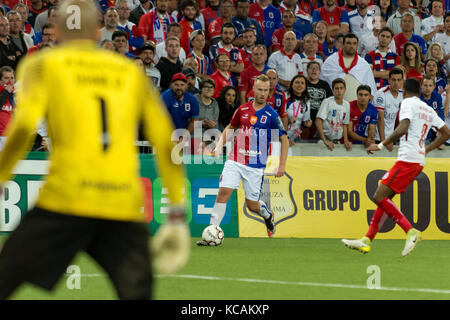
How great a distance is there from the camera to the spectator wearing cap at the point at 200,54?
Answer: 16.2 meters

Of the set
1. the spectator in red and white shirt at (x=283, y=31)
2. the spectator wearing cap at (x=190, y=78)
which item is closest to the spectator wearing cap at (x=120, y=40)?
the spectator wearing cap at (x=190, y=78)

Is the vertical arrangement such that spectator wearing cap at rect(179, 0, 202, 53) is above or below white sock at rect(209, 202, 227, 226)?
above

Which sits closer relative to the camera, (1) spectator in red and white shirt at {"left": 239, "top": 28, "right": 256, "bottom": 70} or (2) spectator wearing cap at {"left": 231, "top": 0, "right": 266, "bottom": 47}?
(1) spectator in red and white shirt at {"left": 239, "top": 28, "right": 256, "bottom": 70}

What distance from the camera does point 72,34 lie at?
4168 millimetres

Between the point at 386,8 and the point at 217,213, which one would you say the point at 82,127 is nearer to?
the point at 217,213

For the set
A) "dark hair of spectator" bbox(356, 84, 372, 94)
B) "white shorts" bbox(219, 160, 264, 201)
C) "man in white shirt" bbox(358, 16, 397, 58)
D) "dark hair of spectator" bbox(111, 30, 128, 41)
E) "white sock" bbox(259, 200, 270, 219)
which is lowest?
"white sock" bbox(259, 200, 270, 219)

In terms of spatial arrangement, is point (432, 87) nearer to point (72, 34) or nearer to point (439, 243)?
point (439, 243)

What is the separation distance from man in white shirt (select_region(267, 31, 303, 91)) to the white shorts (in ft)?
14.9

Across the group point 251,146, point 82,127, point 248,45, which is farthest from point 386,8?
point 82,127

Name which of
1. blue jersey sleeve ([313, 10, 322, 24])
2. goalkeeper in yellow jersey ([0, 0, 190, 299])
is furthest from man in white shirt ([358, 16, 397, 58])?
goalkeeper in yellow jersey ([0, 0, 190, 299])

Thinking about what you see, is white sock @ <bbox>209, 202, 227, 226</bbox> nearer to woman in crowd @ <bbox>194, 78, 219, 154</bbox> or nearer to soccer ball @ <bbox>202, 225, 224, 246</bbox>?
soccer ball @ <bbox>202, 225, 224, 246</bbox>

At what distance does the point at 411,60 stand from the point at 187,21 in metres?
4.59

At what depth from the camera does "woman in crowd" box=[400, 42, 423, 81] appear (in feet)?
55.0

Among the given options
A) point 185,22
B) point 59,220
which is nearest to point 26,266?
point 59,220
